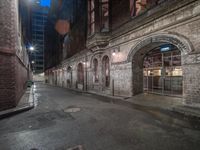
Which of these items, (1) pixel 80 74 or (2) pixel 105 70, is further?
(1) pixel 80 74

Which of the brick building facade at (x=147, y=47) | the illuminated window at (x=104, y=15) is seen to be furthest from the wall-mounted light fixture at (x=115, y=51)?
the illuminated window at (x=104, y=15)

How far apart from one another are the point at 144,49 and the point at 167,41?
6.62ft

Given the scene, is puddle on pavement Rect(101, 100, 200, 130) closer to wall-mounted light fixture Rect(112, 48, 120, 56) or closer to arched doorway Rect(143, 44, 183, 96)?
arched doorway Rect(143, 44, 183, 96)

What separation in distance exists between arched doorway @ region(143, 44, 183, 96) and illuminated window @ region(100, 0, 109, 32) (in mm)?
5007

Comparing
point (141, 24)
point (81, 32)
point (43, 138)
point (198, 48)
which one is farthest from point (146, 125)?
point (81, 32)

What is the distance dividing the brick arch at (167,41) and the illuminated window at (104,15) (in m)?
4.48

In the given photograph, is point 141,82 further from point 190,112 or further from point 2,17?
point 2,17

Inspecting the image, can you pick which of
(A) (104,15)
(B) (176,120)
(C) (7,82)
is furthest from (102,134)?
(A) (104,15)

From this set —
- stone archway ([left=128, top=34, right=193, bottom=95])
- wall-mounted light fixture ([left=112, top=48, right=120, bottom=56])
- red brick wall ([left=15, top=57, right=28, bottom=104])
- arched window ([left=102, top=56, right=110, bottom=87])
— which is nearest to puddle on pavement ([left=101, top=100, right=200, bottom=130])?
stone archway ([left=128, top=34, right=193, bottom=95])

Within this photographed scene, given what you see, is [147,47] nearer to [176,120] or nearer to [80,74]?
[176,120]

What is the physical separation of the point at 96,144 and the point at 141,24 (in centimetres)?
759

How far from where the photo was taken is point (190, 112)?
513 centimetres

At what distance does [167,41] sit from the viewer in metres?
6.61

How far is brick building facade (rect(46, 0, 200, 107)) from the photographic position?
5689 mm
